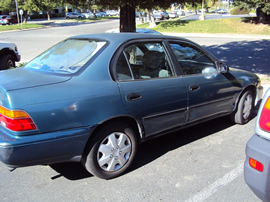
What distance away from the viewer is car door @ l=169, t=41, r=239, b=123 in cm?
397

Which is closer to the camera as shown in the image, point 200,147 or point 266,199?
point 266,199

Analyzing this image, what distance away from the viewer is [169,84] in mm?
3691

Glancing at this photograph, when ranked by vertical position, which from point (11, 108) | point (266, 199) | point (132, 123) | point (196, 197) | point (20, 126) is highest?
point (11, 108)

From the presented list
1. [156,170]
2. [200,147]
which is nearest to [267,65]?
[200,147]

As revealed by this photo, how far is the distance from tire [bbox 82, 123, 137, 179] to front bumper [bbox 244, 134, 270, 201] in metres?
1.39

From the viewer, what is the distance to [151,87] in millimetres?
3506

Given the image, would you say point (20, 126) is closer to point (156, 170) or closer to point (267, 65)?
point (156, 170)

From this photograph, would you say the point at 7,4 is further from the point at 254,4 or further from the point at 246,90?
the point at 246,90

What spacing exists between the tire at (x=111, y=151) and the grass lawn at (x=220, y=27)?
24.4 meters

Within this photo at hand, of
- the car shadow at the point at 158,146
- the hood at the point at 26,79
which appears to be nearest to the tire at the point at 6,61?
the hood at the point at 26,79

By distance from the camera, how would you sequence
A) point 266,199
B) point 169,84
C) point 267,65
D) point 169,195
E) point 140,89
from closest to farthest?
point 266,199, point 169,195, point 140,89, point 169,84, point 267,65

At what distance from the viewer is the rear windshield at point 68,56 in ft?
10.9

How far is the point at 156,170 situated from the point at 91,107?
1.21m

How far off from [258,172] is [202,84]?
1.89 meters
